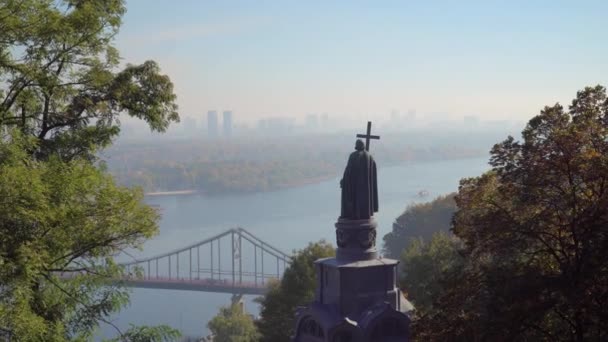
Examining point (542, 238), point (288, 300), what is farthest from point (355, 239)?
point (288, 300)

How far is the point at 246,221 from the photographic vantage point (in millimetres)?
66500

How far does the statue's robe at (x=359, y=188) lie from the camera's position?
718 centimetres

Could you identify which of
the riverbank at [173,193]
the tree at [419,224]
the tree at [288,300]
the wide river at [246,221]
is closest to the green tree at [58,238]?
the tree at [288,300]

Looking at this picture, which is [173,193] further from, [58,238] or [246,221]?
[58,238]

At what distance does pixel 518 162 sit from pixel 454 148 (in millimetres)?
144519

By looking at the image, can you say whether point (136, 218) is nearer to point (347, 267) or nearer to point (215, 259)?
point (347, 267)

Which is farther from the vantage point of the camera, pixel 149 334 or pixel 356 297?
pixel 356 297

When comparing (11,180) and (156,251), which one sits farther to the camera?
(156,251)

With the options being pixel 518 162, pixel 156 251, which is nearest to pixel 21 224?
pixel 518 162

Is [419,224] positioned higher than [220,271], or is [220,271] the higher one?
[419,224]

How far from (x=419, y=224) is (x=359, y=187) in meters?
27.3

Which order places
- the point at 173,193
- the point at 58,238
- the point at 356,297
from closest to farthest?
the point at 58,238 → the point at 356,297 → the point at 173,193

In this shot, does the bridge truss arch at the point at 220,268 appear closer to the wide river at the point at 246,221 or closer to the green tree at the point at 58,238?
the wide river at the point at 246,221

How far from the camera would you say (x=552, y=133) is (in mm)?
5613
